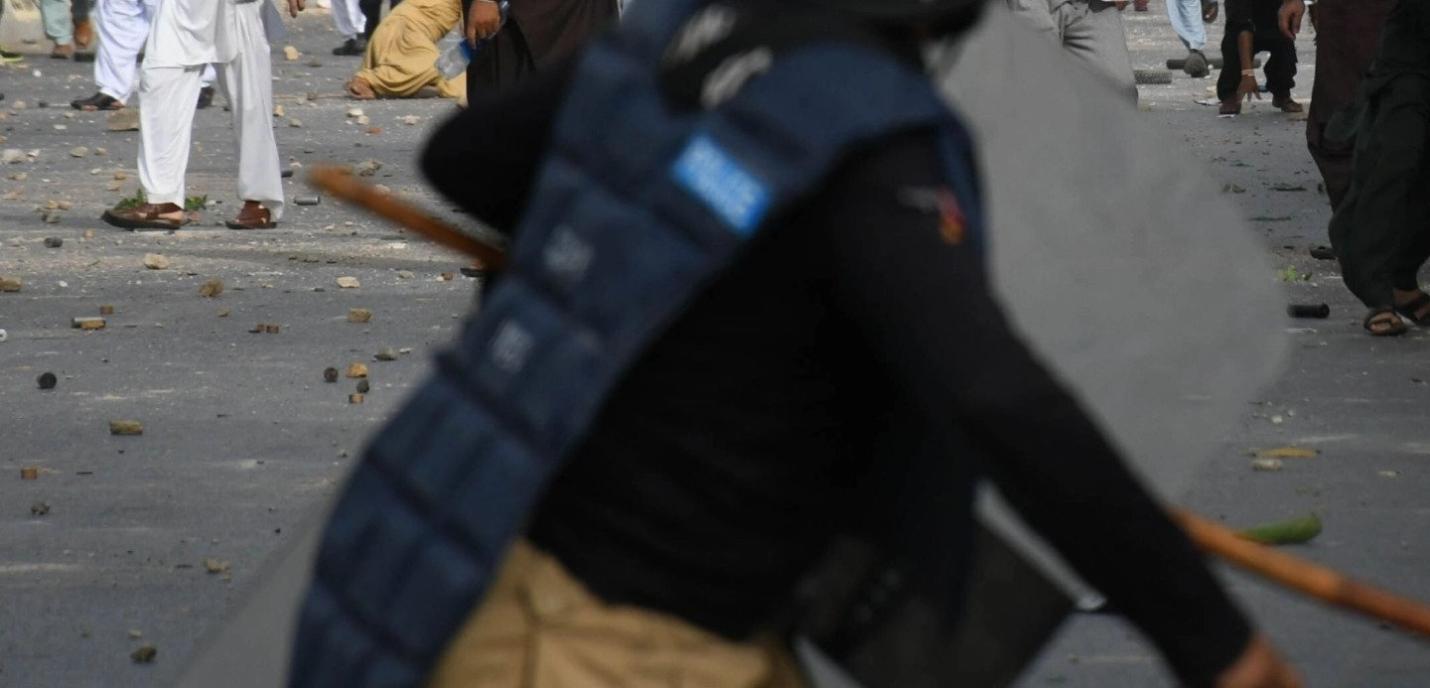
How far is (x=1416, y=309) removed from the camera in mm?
8812

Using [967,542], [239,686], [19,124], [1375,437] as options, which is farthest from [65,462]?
[19,124]

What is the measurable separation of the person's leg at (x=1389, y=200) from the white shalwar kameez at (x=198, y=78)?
4.88m

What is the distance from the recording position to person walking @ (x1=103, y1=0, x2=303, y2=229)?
37.0 ft

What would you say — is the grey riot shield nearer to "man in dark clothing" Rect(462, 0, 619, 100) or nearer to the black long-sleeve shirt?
the black long-sleeve shirt

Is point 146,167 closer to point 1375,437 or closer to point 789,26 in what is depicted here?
point 1375,437

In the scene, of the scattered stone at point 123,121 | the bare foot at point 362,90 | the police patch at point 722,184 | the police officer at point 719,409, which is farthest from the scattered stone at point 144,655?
the bare foot at point 362,90

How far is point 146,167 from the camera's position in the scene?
11.4m

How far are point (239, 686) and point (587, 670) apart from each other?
76 centimetres

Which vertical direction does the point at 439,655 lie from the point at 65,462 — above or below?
above

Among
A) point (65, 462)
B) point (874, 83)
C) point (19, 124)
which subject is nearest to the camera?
point (874, 83)

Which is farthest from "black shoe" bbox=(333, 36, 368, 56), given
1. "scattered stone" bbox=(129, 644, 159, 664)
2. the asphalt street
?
"scattered stone" bbox=(129, 644, 159, 664)

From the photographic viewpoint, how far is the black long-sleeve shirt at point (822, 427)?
189cm

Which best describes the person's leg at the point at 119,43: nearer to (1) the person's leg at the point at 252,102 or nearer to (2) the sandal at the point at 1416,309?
(1) the person's leg at the point at 252,102

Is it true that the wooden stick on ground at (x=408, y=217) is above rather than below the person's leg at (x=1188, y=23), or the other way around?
Answer: above
